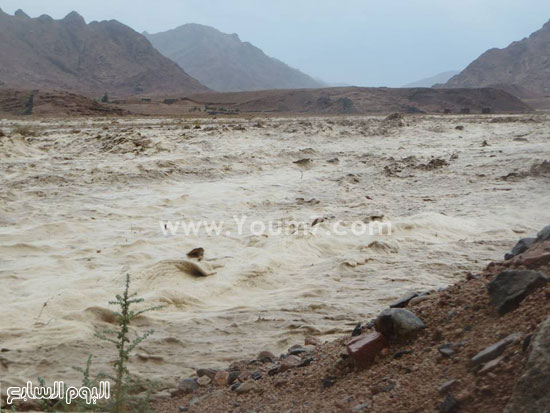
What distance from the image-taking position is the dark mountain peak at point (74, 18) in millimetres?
85188

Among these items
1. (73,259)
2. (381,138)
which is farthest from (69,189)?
(381,138)

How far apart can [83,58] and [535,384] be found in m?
85.1

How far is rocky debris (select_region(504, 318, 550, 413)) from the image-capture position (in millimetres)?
1631

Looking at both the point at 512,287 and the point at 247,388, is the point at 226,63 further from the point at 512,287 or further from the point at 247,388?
the point at 512,287

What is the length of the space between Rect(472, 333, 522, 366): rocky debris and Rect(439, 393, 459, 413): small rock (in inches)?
8.4

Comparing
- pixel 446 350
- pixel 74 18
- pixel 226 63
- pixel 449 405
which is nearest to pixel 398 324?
pixel 446 350

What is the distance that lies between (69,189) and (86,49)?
79971 mm

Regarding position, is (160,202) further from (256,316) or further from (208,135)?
(208,135)

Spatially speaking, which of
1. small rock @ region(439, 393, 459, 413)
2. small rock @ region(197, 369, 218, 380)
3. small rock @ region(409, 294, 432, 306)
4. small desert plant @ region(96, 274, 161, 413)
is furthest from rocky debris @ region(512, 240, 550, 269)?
small desert plant @ region(96, 274, 161, 413)

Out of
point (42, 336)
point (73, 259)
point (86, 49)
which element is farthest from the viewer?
point (86, 49)

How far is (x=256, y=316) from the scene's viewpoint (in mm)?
3842

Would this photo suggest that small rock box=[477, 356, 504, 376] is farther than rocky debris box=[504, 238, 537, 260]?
No

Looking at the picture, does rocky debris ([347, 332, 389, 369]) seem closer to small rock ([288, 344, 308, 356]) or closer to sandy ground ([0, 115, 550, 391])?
small rock ([288, 344, 308, 356])

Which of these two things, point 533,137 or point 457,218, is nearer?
point 457,218
